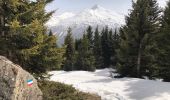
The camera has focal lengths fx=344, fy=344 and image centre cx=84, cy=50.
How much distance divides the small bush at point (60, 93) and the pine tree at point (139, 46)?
35.8 feet

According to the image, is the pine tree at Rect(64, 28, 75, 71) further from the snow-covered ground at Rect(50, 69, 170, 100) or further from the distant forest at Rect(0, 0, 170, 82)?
the snow-covered ground at Rect(50, 69, 170, 100)

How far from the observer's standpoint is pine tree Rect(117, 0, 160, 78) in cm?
3131

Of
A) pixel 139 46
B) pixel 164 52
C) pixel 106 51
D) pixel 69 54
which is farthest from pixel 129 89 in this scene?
pixel 106 51

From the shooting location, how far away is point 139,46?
31.6 metres

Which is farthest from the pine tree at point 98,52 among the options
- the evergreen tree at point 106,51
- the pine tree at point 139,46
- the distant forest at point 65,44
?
the pine tree at point 139,46

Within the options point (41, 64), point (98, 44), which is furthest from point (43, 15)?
point (98, 44)

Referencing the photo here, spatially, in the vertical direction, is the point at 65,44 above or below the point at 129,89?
above

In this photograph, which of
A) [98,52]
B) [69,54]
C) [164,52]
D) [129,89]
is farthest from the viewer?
[98,52]

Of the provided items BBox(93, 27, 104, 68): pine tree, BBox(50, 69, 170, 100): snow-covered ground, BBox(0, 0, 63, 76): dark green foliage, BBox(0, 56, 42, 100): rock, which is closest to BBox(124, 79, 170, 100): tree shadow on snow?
BBox(50, 69, 170, 100): snow-covered ground

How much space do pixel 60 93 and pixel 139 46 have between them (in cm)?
1343

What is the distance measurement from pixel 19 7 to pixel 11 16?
3.15ft

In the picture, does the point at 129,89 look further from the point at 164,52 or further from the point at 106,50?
the point at 106,50

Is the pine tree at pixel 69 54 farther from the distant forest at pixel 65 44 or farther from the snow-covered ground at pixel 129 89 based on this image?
the snow-covered ground at pixel 129 89

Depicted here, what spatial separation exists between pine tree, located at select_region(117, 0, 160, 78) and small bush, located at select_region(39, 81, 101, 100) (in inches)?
429
